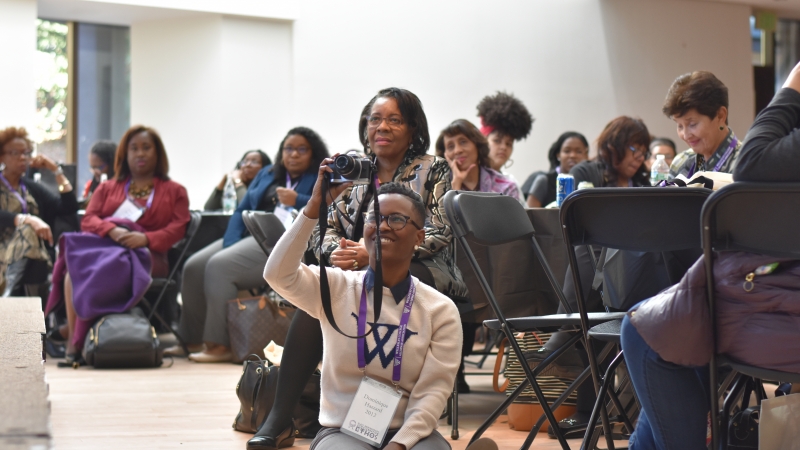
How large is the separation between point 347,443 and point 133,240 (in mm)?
3555

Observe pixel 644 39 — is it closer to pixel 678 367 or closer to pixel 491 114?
pixel 491 114

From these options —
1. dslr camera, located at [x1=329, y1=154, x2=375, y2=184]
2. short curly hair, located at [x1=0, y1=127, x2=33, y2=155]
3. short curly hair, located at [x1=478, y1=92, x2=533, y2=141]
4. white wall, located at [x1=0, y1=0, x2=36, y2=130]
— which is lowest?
dslr camera, located at [x1=329, y1=154, x2=375, y2=184]

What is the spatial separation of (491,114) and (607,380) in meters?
4.04

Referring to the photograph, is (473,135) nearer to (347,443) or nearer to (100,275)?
(100,275)

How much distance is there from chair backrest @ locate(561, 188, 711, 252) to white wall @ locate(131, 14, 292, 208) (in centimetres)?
625

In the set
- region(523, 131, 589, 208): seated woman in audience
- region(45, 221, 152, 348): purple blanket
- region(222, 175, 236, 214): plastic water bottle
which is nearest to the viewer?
region(45, 221, 152, 348): purple blanket

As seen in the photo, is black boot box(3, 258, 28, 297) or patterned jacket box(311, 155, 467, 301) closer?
patterned jacket box(311, 155, 467, 301)

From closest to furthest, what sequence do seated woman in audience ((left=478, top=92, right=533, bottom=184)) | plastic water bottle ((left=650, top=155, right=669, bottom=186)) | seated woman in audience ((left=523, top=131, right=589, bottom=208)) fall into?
plastic water bottle ((left=650, top=155, right=669, bottom=186)) → seated woman in audience ((left=523, top=131, right=589, bottom=208)) → seated woman in audience ((left=478, top=92, right=533, bottom=184))

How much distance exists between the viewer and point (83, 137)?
27.8 feet

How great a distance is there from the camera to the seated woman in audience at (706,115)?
3.21 m

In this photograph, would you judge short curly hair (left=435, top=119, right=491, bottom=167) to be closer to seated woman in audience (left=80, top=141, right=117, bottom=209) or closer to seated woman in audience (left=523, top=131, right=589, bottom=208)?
seated woman in audience (left=523, top=131, right=589, bottom=208)

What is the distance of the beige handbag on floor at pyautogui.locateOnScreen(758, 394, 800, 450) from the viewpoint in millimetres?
1882

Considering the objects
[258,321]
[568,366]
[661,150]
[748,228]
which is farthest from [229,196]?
[748,228]

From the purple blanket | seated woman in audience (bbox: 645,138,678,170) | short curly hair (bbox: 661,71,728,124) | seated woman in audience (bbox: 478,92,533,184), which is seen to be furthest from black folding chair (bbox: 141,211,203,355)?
short curly hair (bbox: 661,71,728,124)
